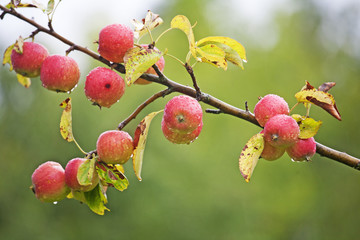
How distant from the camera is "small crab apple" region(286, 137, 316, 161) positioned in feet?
3.01

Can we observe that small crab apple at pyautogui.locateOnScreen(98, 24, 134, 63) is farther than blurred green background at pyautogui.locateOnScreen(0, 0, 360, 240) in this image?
No

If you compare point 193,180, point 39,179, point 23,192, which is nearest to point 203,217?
point 193,180

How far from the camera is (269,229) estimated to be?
953 cm

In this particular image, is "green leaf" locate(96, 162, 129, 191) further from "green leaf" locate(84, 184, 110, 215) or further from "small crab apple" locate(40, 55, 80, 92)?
"small crab apple" locate(40, 55, 80, 92)

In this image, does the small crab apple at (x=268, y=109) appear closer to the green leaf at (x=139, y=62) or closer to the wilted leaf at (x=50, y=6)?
the green leaf at (x=139, y=62)

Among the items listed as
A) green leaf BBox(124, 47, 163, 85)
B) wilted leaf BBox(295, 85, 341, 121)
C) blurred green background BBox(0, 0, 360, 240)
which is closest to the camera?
green leaf BBox(124, 47, 163, 85)

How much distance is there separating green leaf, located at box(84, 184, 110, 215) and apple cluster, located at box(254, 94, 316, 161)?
15.9 inches

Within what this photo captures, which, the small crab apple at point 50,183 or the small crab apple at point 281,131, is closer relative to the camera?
the small crab apple at point 281,131

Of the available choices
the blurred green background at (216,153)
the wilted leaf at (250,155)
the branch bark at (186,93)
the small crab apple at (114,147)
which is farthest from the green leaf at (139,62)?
the blurred green background at (216,153)

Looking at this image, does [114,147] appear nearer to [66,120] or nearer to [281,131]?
[66,120]

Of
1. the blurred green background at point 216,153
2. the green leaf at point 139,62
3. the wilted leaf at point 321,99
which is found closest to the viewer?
the green leaf at point 139,62

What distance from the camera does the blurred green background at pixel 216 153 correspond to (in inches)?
309

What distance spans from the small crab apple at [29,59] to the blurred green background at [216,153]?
524 centimetres

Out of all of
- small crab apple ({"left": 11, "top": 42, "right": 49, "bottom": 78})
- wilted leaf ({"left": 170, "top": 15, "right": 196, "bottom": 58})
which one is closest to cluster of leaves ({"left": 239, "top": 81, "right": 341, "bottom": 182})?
wilted leaf ({"left": 170, "top": 15, "right": 196, "bottom": 58})
